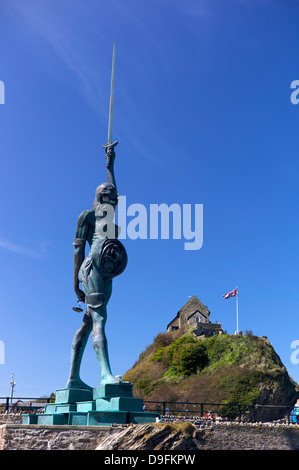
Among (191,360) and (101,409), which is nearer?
(101,409)

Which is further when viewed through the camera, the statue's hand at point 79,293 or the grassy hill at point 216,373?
the grassy hill at point 216,373

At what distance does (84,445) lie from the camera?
28.2 feet

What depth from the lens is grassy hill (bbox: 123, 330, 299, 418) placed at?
35.5m

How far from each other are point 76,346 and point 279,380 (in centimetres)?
2970

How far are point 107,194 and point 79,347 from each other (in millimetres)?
3442

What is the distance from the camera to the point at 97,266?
1048 centimetres

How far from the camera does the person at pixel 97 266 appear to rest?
1026cm

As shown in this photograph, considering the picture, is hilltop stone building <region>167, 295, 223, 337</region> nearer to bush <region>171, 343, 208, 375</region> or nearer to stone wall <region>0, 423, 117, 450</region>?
bush <region>171, 343, 208, 375</region>

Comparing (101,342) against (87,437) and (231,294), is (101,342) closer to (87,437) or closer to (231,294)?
(87,437)

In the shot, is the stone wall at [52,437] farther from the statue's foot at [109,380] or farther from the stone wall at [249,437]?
the stone wall at [249,437]

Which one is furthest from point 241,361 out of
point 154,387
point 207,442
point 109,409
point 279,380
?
point 109,409

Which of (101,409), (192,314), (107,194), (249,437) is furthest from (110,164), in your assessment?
(192,314)

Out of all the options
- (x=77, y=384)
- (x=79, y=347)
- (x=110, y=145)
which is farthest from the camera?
(x=110, y=145)

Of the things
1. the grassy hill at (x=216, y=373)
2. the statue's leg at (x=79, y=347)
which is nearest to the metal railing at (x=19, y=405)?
the statue's leg at (x=79, y=347)
